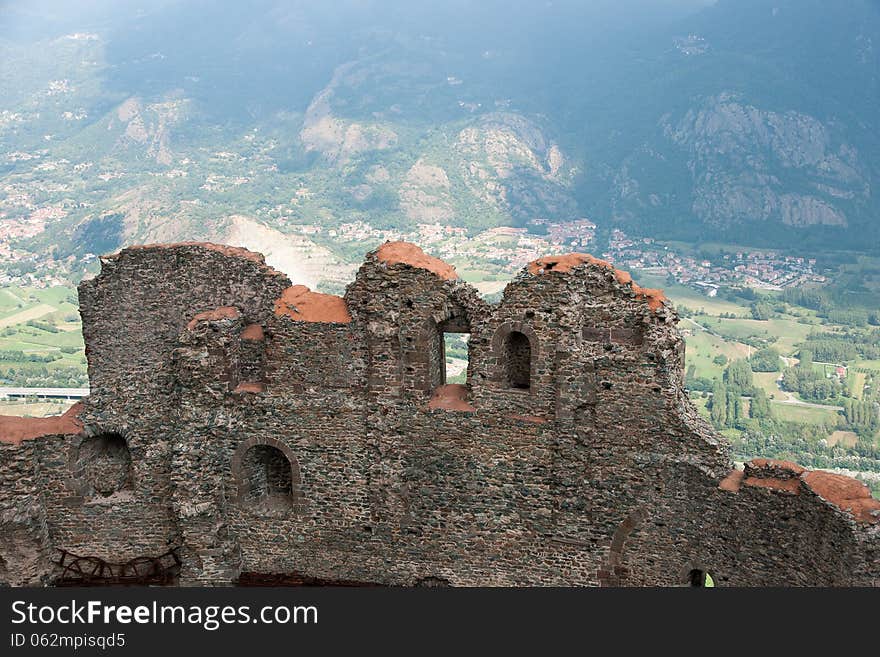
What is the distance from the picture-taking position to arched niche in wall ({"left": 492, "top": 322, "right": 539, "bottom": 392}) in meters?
19.8

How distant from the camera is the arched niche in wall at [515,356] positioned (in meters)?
19.8

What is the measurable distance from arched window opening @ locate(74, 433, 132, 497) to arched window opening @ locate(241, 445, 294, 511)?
12.3ft

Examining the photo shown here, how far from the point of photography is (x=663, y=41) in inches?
7362

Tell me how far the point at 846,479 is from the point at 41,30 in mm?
208835

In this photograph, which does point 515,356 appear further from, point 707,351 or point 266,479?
point 707,351

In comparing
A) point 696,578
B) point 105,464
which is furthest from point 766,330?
point 105,464

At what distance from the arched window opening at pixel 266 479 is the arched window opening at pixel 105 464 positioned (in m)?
3.76

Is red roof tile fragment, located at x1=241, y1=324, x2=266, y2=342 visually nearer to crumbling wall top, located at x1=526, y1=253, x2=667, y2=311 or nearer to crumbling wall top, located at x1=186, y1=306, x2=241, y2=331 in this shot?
crumbling wall top, located at x1=186, y1=306, x2=241, y2=331

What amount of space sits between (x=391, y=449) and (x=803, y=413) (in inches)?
2121

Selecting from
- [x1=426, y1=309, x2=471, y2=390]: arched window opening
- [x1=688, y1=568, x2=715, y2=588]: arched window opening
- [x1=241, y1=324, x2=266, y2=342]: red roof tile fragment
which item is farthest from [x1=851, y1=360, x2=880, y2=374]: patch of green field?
[x1=241, y1=324, x2=266, y2=342]: red roof tile fragment

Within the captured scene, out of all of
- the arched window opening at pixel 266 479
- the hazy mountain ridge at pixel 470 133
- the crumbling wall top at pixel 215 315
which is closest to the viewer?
the crumbling wall top at pixel 215 315

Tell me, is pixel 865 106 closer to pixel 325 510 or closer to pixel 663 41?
pixel 663 41

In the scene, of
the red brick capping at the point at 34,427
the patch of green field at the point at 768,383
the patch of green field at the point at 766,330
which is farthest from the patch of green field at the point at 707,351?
the red brick capping at the point at 34,427

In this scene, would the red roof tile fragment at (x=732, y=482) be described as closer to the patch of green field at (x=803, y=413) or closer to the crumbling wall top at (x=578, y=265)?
the crumbling wall top at (x=578, y=265)
